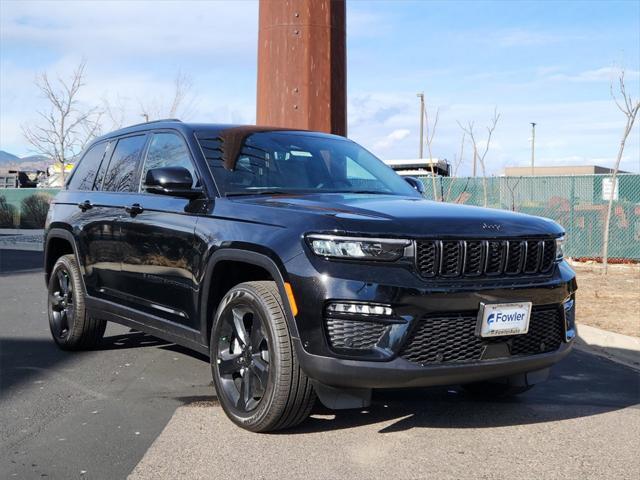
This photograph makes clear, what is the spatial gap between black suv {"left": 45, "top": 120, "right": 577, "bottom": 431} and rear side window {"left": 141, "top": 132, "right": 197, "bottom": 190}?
0.02m

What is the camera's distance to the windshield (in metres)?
5.32

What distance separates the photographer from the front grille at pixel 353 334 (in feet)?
13.4

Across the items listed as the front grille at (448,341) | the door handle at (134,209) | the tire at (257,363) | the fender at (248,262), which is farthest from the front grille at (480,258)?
the door handle at (134,209)

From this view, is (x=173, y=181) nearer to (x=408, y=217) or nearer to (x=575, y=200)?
(x=408, y=217)

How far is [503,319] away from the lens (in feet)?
14.1

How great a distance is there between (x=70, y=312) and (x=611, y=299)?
6.94m

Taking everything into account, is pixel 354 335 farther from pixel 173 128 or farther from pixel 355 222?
pixel 173 128

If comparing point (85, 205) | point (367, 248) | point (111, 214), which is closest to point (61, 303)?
point (85, 205)

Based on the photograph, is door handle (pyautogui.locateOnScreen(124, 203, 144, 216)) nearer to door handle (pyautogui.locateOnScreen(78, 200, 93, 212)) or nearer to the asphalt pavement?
door handle (pyautogui.locateOnScreen(78, 200, 93, 212))

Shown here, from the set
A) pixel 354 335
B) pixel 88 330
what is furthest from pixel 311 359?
pixel 88 330

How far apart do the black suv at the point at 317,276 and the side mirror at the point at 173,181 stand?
0.4 inches

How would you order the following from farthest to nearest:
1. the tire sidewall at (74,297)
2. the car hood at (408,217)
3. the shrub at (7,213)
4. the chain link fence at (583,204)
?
the shrub at (7,213) → the chain link fence at (583,204) → the tire sidewall at (74,297) → the car hood at (408,217)

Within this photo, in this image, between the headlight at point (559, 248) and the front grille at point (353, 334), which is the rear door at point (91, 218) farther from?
the headlight at point (559, 248)

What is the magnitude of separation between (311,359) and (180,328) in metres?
1.54
